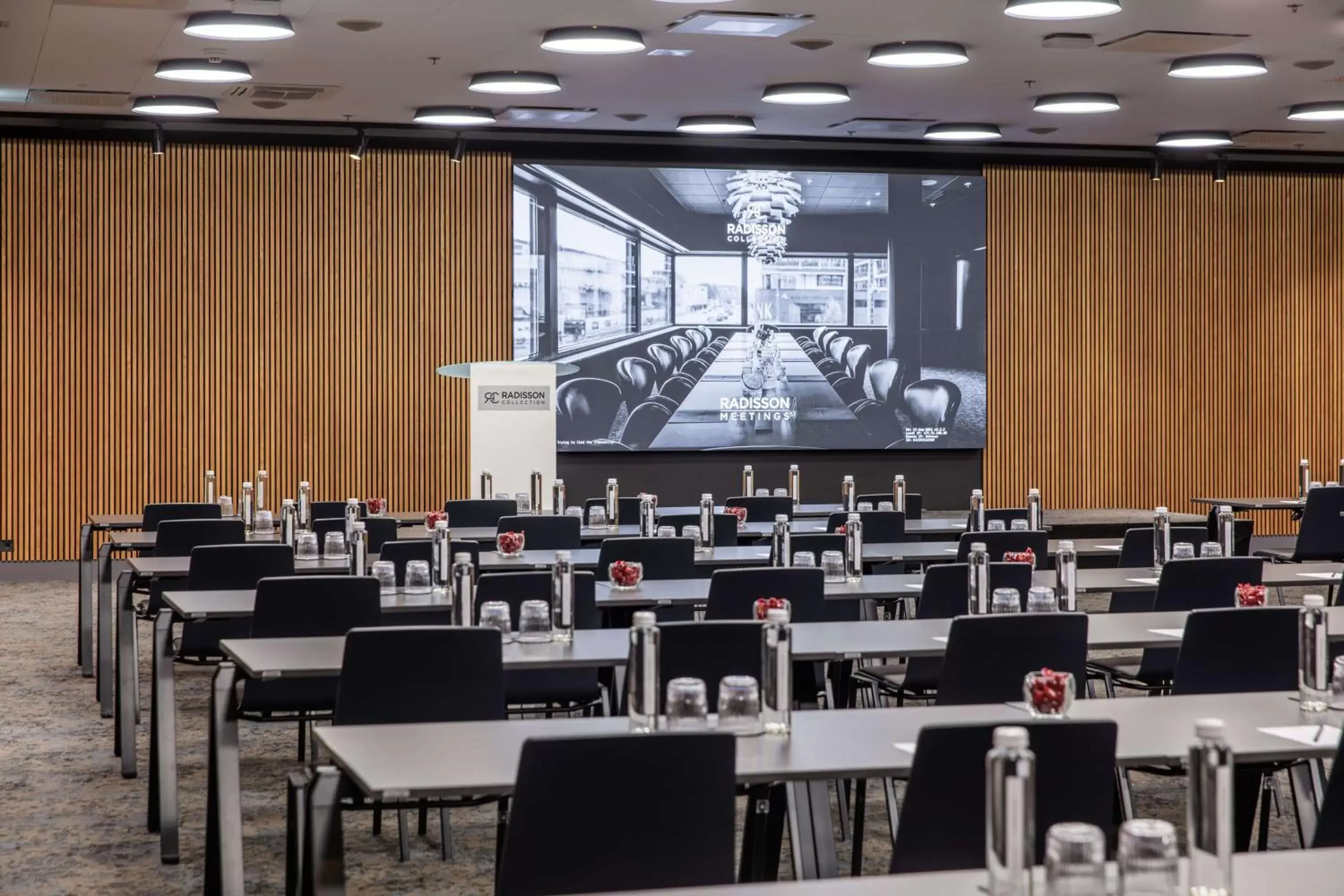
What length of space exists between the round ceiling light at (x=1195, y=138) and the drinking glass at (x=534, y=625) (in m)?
12.2

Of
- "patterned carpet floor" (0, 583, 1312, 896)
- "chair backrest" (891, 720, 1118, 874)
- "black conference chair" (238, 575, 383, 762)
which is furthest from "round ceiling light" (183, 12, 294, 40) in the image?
"chair backrest" (891, 720, 1118, 874)

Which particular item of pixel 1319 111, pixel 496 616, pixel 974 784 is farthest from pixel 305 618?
pixel 1319 111

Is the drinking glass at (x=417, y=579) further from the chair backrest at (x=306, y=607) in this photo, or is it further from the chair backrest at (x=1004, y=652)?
the chair backrest at (x=1004, y=652)

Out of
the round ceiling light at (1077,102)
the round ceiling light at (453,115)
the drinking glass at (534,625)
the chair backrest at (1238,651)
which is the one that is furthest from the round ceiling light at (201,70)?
the chair backrest at (1238,651)

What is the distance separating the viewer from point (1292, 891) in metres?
2.35

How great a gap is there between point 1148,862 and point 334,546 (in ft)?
21.4

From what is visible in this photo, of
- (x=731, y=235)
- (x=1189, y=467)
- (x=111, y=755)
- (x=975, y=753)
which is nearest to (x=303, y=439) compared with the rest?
(x=731, y=235)

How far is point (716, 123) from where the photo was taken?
14656mm

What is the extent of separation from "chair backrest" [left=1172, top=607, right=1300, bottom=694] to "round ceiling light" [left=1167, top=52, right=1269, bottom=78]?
7920mm

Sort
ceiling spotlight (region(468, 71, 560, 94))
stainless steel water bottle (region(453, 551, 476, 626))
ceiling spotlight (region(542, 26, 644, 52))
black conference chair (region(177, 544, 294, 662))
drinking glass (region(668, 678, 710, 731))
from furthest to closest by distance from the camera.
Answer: ceiling spotlight (region(468, 71, 560, 94)) → ceiling spotlight (region(542, 26, 644, 52)) → black conference chair (region(177, 544, 294, 662)) → stainless steel water bottle (region(453, 551, 476, 626)) → drinking glass (region(668, 678, 710, 731))

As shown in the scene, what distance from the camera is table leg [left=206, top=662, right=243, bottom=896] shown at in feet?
15.3

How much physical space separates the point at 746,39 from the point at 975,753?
893 centimetres

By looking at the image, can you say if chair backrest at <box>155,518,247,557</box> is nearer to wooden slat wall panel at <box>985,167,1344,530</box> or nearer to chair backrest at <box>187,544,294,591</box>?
chair backrest at <box>187,544,294,591</box>

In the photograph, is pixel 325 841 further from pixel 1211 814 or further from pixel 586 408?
pixel 586 408
